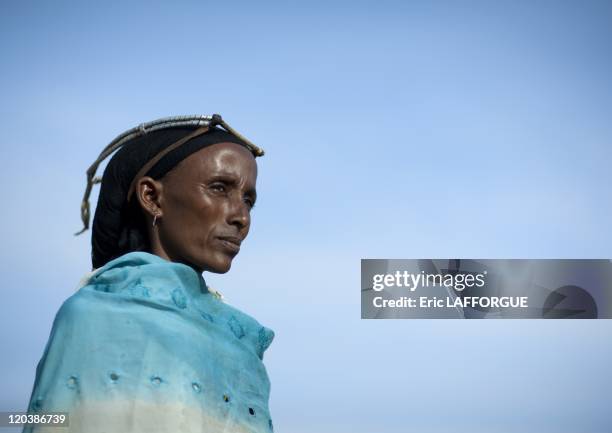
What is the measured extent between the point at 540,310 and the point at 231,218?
11.0 metres

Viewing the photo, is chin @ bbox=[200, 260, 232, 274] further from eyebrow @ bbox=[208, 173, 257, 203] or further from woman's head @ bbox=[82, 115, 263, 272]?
eyebrow @ bbox=[208, 173, 257, 203]

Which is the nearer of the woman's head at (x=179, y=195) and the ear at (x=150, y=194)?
the woman's head at (x=179, y=195)

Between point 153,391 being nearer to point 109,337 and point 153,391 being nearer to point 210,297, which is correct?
point 109,337

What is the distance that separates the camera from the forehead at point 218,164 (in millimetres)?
4699

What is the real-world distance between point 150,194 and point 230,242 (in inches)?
21.5

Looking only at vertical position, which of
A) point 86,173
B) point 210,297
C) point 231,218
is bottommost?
point 210,297

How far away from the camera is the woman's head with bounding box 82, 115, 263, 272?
461 centimetres

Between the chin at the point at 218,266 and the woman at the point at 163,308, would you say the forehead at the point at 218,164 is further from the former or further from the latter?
the chin at the point at 218,266

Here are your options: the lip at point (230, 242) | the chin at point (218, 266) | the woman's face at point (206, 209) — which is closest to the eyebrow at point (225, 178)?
the woman's face at point (206, 209)

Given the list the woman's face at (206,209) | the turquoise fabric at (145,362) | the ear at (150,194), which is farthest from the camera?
the ear at (150,194)

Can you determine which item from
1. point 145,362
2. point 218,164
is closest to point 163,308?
point 145,362

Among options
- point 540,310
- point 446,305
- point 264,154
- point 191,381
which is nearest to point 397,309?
point 446,305

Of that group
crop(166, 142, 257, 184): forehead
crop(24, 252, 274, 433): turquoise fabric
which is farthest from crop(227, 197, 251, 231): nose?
crop(24, 252, 274, 433): turquoise fabric

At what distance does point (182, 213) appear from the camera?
15.2 ft
